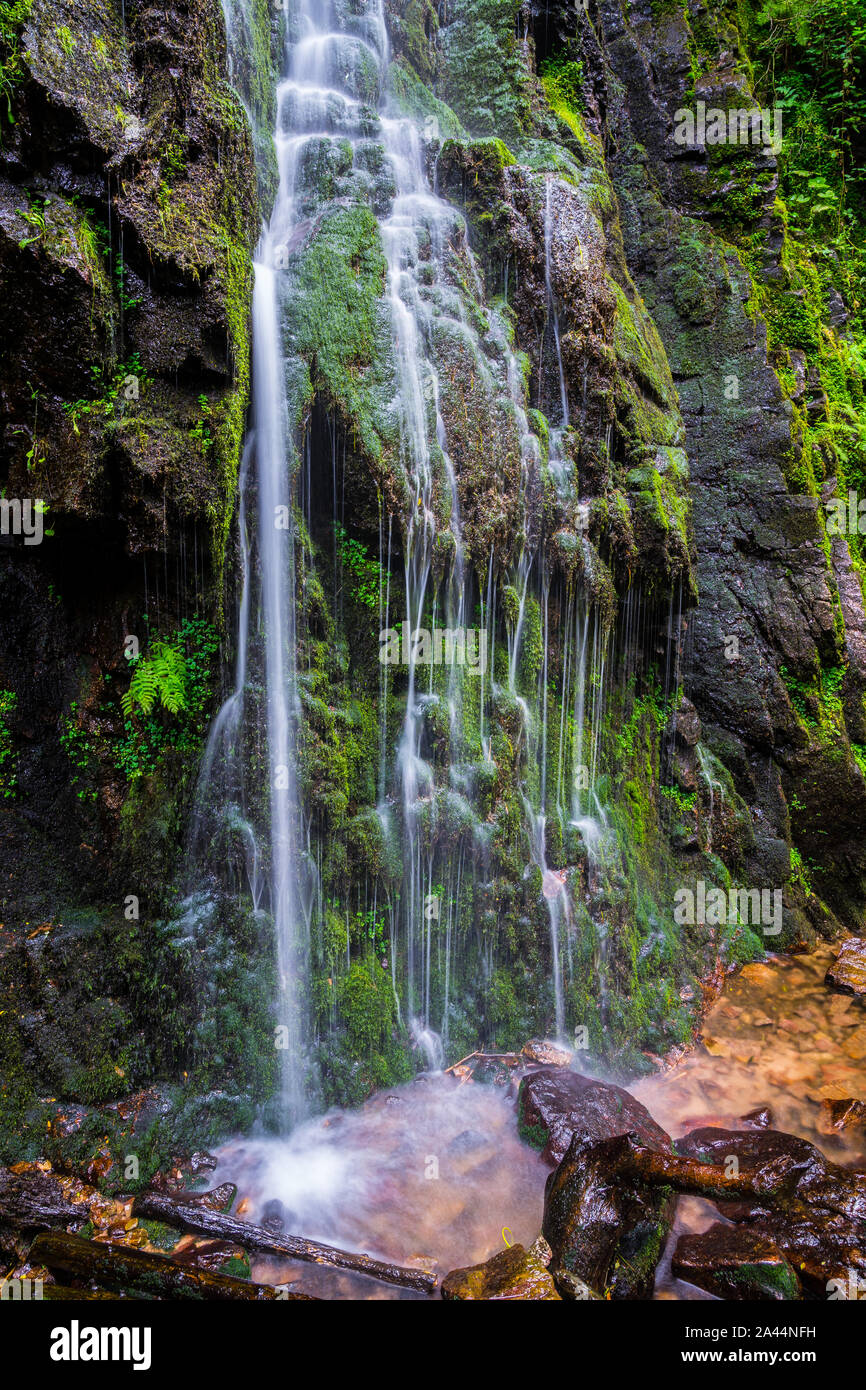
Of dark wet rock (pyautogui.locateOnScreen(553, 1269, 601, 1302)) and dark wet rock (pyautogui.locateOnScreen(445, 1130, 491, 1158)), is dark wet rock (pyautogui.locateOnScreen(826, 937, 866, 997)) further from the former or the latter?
dark wet rock (pyautogui.locateOnScreen(553, 1269, 601, 1302))

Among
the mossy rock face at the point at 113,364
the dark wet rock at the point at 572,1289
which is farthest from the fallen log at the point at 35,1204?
the dark wet rock at the point at 572,1289

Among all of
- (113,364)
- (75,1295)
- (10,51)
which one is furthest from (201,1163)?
(10,51)

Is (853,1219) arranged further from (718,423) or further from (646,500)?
(718,423)

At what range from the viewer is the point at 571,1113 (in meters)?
5.33

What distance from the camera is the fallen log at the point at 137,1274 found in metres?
A: 3.37

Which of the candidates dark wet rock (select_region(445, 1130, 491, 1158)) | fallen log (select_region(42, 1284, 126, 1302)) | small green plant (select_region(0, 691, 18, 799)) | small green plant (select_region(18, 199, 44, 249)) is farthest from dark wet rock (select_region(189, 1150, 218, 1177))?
small green plant (select_region(18, 199, 44, 249))

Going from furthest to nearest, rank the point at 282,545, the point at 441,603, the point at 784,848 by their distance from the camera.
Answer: the point at 784,848, the point at 441,603, the point at 282,545

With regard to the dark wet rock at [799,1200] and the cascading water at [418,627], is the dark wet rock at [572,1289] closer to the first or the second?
the dark wet rock at [799,1200]

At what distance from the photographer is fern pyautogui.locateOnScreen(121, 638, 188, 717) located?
5.02 metres

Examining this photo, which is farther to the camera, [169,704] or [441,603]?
[441,603]

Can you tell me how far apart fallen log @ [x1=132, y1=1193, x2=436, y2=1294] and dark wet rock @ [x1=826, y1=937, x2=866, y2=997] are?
20.0 ft

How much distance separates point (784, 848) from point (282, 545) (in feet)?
24.4
